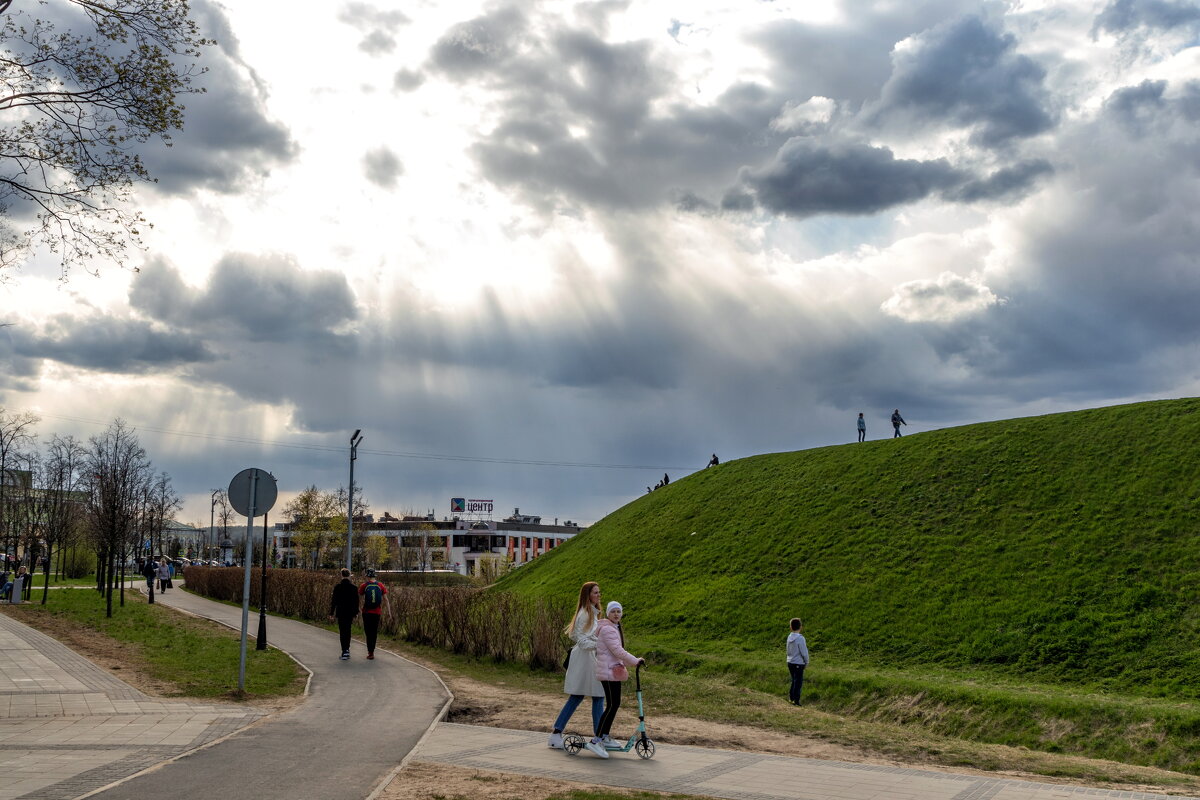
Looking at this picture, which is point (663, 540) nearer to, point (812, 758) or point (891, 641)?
point (891, 641)

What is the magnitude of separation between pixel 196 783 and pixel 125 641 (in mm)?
15382

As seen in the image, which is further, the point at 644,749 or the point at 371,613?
the point at 371,613

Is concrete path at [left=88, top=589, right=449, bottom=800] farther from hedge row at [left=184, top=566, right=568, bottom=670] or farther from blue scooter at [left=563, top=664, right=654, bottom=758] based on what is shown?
hedge row at [left=184, top=566, right=568, bottom=670]

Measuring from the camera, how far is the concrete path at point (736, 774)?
855cm

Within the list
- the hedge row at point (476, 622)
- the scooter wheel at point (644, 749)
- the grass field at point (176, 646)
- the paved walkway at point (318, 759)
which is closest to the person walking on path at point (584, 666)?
the paved walkway at point (318, 759)

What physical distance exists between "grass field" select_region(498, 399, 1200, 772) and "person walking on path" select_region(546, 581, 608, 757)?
10131 millimetres

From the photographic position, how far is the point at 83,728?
10.8 meters

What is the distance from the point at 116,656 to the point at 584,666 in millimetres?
12402

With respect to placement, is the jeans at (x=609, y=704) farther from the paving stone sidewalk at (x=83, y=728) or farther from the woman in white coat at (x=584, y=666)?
the paving stone sidewalk at (x=83, y=728)

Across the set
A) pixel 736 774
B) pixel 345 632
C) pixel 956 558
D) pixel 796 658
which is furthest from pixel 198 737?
pixel 956 558

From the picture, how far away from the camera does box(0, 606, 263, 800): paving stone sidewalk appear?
8227 millimetres

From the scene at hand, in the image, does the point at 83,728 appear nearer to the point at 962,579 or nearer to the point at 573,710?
the point at 573,710

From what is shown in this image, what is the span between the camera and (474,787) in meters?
Result: 8.23

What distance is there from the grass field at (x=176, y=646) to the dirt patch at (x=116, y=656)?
0.03 metres
